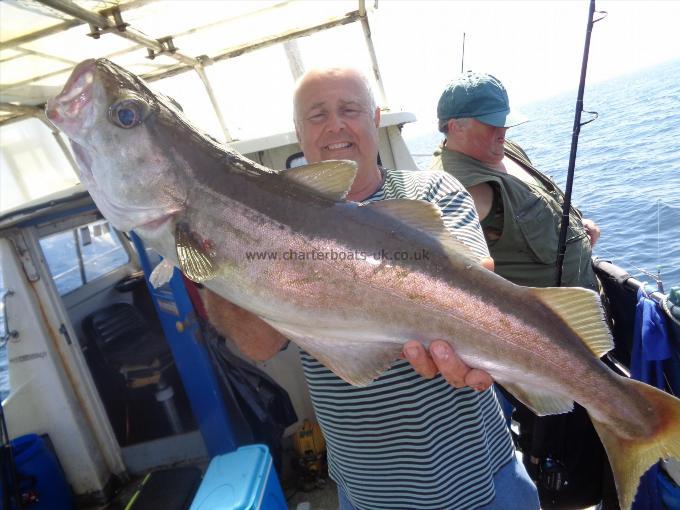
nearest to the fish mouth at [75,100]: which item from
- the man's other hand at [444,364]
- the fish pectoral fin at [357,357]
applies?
the fish pectoral fin at [357,357]

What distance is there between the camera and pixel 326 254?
183cm

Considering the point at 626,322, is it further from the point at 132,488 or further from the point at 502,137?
the point at 132,488

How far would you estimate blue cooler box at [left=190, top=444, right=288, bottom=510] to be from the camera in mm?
3021

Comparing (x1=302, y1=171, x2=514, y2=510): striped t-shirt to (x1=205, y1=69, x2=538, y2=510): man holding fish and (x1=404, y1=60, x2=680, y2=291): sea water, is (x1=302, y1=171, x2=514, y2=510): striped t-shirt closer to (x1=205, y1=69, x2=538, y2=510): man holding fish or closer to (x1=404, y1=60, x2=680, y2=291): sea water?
(x1=205, y1=69, x2=538, y2=510): man holding fish

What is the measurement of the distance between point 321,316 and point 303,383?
3.60 m

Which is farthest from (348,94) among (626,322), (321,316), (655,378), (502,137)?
(626,322)

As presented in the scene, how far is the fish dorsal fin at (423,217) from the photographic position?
1.87 meters

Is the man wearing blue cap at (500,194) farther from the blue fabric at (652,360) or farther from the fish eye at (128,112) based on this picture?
the fish eye at (128,112)

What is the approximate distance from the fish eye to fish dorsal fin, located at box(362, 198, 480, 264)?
101 centimetres

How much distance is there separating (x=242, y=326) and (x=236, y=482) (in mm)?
1546

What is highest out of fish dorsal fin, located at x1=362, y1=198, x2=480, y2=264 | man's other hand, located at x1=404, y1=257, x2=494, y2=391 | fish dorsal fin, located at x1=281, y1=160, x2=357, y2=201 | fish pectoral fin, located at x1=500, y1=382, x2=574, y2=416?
fish dorsal fin, located at x1=281, y1=160, x2=357, y2=201

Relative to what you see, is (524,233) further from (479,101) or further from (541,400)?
(541,400)

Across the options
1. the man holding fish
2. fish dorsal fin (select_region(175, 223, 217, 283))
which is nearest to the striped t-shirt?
the man holding fish

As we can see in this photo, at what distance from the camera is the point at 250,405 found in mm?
4590
